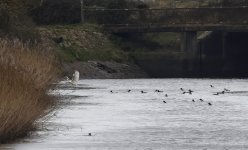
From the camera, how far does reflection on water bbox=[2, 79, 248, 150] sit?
1148 inches

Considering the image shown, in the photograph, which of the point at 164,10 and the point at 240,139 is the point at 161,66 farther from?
the point at 240,139

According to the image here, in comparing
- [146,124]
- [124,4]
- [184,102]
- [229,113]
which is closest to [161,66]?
[124,4]

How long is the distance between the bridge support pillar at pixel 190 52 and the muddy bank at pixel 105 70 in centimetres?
354

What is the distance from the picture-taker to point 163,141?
1180 inches

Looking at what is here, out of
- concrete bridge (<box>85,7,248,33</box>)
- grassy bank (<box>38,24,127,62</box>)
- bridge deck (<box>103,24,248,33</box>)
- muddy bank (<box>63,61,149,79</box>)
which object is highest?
concrete bridge (<box>85,7,248,33</box>)

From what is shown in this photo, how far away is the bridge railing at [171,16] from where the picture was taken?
9194 cm

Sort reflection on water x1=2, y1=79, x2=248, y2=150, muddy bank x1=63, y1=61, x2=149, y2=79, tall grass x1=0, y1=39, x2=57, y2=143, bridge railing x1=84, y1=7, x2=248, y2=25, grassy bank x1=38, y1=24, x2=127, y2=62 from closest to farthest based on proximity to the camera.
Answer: tall grass x1=0, y1=39, x2=57, y2=143
reflection on water x1=2, y1=79, x2=248, y2=150
muddy bank x1=63, y1=61, x2=149, y2=79
grassy bank x1=38, y1=24, x2=127, y2=62
bridge railing x1=84, y1=7, x2=248, y2=25

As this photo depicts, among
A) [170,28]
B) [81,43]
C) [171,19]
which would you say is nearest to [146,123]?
[81,43]

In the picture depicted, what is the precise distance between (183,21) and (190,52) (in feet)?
15.0

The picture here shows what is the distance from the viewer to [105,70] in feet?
283

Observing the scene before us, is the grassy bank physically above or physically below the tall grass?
below

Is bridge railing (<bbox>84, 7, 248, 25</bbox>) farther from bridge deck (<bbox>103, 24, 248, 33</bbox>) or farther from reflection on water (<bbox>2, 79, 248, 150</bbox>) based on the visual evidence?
reflection on water (<bbox>2, 79, 248, 150</bbox>)

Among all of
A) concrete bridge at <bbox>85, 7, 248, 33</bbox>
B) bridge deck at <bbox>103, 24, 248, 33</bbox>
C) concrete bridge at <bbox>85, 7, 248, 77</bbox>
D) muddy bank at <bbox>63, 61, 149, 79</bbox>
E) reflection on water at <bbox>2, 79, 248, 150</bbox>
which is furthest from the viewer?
concrete bridge at <bbox>85, 7, 248, 33</bbox>

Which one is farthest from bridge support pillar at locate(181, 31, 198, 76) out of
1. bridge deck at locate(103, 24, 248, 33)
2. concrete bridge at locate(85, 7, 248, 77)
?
bridge deck at locate(103, 24, 248, 33)
